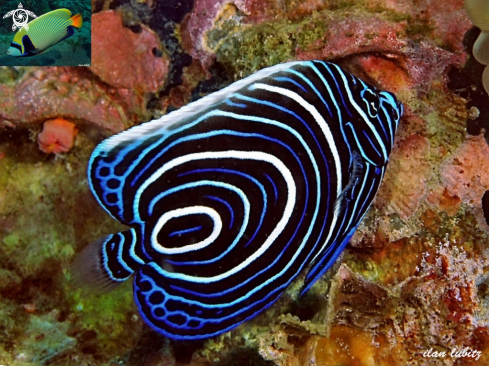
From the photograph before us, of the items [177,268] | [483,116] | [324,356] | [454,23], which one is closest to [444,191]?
[483,116]

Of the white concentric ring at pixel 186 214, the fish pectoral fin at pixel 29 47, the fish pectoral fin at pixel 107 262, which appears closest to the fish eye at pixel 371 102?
the white concentric ring at pixel 186 214

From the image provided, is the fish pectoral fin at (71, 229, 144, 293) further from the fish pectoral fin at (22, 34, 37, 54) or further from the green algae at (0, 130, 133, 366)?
the fish pectoral fin at (22, 34, 37, 54)

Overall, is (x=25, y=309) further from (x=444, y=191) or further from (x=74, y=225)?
(x=444, y=191)

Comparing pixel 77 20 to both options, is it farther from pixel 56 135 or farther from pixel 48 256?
pixel 48 256

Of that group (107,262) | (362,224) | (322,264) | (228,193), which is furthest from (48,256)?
(362,224)

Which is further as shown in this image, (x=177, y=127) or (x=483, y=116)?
(x=483, y=116)

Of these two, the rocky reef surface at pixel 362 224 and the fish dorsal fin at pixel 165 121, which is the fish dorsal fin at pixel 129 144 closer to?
the fish dorsal fin at pixel 165 121

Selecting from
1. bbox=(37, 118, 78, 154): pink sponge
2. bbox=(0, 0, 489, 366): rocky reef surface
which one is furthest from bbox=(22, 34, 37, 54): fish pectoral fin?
bbox=(37, 118, 78, 154): pink sponge
